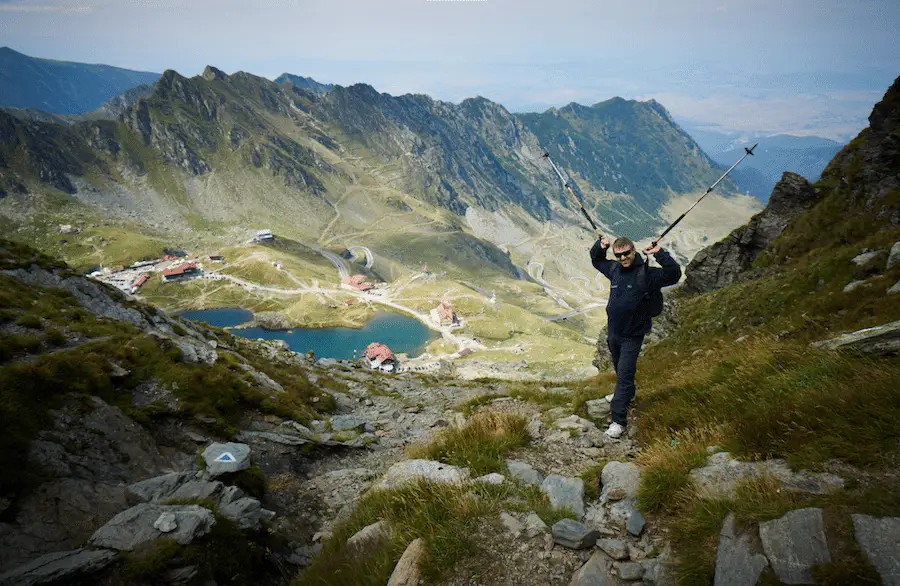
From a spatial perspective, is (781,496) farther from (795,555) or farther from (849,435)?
(849,435)

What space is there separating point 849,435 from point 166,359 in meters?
19.3

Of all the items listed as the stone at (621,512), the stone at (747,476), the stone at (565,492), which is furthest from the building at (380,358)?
the stone at (747,476)

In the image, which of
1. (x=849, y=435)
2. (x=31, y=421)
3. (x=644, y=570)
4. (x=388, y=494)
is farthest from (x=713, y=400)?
(x=31, y=421)

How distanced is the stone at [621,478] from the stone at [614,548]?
1164mm

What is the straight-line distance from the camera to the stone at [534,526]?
20.6 feet

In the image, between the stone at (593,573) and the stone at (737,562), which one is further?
the stone at (593,573)

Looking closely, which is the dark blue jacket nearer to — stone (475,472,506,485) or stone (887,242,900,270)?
stone (475,472,506,485)

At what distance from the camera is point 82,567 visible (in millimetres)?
6855

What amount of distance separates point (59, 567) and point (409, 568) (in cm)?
572

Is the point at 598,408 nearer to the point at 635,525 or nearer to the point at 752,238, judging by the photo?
the point at 635,525

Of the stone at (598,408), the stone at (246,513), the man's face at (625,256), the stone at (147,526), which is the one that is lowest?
the stone at (246,513)

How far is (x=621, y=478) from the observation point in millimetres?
7352

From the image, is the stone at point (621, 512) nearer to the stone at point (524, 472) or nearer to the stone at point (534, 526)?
the stone at point (534, 526)

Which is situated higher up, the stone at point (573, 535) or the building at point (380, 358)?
the stone at point (573, 535)
